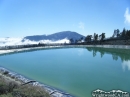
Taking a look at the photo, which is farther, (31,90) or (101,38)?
(101,38)

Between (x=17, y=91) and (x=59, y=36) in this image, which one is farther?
(x=59, y=36)

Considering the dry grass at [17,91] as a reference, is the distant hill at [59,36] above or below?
above

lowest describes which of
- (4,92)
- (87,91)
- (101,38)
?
(87,91)

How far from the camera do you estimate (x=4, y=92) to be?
573 centimetres

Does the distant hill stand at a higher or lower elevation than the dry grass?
higher

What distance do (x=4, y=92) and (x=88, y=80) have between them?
5.29 meters

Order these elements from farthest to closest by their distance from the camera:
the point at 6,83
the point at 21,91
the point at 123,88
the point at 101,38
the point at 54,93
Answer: the point at 101,38 → the point at 123,88 → the point at 54,93 → the point at 6,83 → the point at 21,91

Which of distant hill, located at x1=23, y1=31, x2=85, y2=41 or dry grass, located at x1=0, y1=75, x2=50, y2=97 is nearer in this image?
dry grass, located at x1=0, y1=75, x2=50, y2=97

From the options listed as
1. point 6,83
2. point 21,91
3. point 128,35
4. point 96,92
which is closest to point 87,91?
point 96,92

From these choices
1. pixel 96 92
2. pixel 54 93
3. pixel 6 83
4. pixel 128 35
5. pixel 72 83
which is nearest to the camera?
pixel 6 83

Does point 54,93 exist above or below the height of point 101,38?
below

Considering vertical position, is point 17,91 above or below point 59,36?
below

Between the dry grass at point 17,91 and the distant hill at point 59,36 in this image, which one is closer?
the dry grass at point 17,91

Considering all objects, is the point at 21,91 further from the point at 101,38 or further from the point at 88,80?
the point at 101,38
